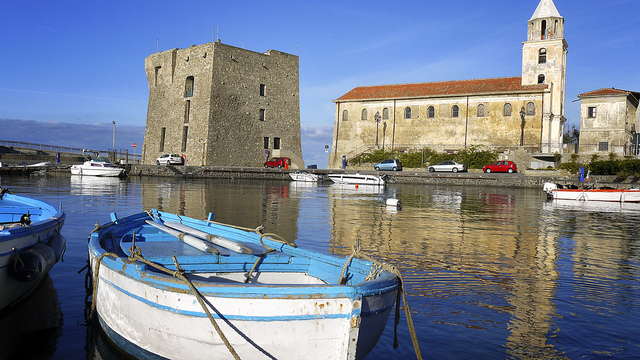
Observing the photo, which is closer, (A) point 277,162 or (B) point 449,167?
(B) point 449,167

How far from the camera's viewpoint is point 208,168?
42969mm

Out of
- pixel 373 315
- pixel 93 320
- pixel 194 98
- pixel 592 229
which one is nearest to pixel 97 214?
pixel 93 320

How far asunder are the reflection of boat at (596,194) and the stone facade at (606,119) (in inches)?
640

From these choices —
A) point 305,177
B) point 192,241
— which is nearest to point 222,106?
point 305,177

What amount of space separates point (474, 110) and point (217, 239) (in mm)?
46748

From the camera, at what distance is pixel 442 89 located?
168 feet

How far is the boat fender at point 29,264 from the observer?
5.39 m

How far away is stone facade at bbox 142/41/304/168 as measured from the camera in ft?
153

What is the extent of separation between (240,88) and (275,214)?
34498 millimetres

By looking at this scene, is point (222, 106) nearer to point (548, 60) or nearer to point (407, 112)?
point (407, 112)

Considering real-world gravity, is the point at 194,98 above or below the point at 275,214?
above

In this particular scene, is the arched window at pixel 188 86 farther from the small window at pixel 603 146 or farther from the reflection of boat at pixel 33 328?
the reflection of boat at pixel 33 328

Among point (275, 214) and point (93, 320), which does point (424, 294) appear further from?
point (275, 214)

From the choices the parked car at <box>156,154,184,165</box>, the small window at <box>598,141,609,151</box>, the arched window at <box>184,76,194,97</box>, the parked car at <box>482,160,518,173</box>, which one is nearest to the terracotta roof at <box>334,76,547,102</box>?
the small window at <box>598,141,609,151</box>
